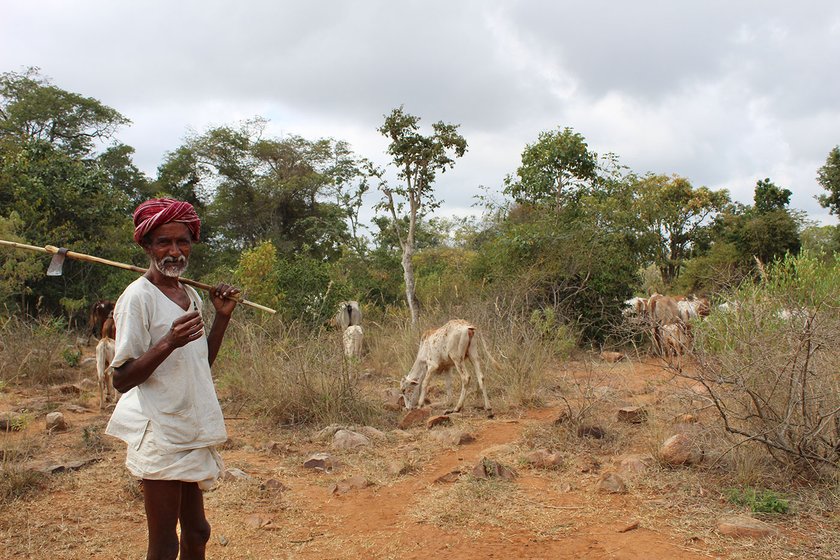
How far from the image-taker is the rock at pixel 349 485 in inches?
214

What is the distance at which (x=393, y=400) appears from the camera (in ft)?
29.3

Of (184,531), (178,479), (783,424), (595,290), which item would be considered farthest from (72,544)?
(595,290)

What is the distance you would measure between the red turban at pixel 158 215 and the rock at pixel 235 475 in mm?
3310

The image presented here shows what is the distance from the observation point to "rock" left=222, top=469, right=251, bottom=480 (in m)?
5.55

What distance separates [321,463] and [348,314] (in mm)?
7594

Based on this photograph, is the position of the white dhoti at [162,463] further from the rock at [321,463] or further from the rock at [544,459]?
the rock at [544,459]

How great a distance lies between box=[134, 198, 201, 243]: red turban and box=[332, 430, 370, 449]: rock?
423 centimetres

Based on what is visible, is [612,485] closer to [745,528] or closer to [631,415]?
[745,528]

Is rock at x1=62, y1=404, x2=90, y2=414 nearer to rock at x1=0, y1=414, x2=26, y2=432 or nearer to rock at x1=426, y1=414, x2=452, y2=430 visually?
rock at x1=0, y1=414, x2=26, y2=432

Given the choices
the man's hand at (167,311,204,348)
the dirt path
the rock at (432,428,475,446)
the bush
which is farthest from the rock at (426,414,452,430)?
the man's hand at (167,311,204,348)

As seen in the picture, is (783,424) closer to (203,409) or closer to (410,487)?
(410,487)

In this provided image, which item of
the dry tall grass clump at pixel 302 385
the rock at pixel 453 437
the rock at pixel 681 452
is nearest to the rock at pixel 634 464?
the rock at pixel 681 452

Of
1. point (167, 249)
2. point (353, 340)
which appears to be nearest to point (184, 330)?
point (167, 249)

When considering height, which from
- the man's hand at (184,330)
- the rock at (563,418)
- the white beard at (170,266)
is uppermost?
the white beard at (170,266)
